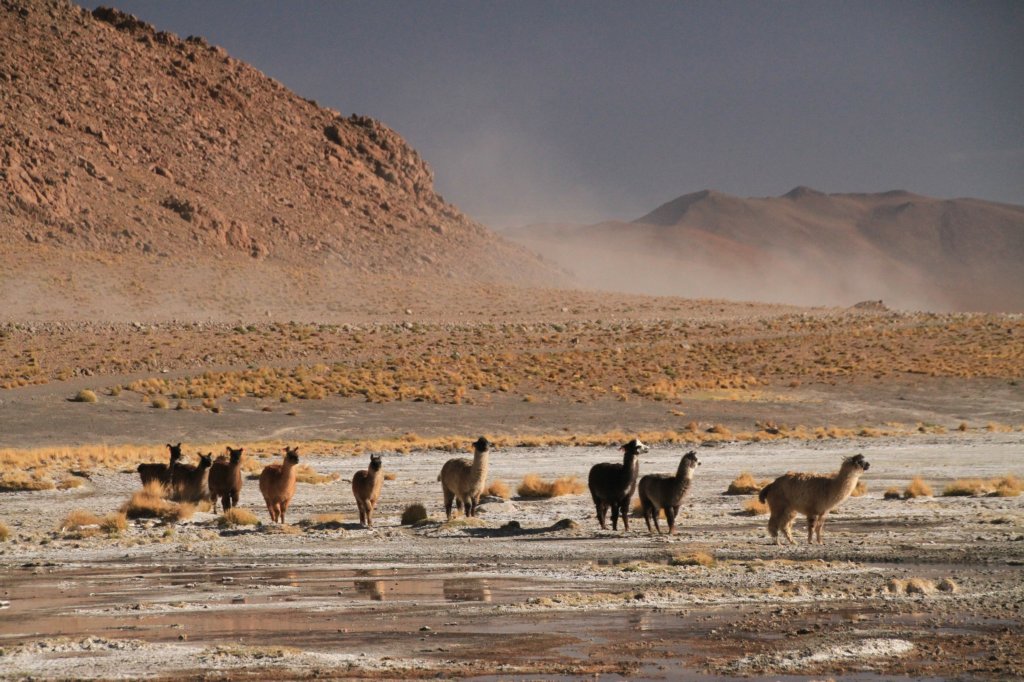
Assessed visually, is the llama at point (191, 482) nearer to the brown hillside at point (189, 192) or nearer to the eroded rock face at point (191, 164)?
the brown hillside at point (189, 192)

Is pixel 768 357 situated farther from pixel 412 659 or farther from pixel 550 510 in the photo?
pixel 412 659

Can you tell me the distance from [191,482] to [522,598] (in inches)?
419

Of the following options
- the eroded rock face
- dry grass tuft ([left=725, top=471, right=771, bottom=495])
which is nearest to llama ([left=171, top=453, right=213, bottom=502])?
dry grass tuft ([left=725, top=471, right=771, bottom=495])

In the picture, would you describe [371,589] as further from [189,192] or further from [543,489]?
[189,192]

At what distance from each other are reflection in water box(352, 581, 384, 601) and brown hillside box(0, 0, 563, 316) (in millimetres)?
79469

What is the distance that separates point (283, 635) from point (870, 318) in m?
86.1

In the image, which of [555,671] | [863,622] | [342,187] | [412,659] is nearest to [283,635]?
[412,659]

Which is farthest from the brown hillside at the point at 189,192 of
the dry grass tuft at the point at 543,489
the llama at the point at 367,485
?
the llama at the point at 367,485

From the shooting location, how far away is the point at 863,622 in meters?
10.8

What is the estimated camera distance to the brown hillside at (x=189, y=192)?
101 m

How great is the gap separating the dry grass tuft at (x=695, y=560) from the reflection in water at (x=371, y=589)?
125 inches

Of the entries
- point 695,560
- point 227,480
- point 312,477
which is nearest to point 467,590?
point 695,560

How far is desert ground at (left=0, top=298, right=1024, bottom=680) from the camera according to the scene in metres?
9.94

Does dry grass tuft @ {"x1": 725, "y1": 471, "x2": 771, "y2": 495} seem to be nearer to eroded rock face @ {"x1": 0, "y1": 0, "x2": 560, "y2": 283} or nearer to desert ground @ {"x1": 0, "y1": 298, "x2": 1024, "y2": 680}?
desert ground @ {"x1": 0, "y1": 298, "x2": 1024, "y2": 680}
